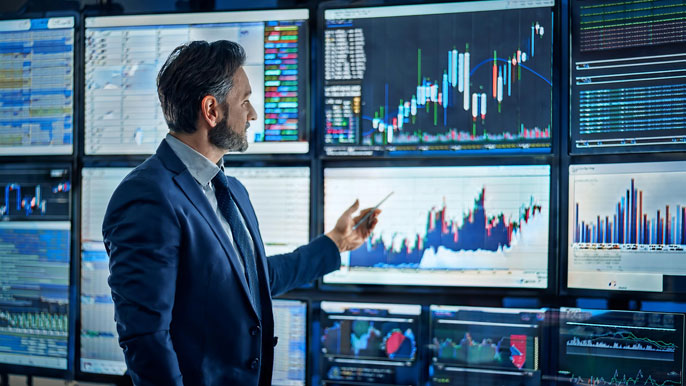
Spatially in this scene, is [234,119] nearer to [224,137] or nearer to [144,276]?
[224,137]

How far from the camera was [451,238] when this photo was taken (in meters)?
2.09

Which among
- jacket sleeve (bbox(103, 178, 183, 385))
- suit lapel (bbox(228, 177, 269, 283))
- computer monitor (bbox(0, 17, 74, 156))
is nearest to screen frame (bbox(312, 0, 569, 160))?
suit lapel (bbox(228, 177, 269, 283))

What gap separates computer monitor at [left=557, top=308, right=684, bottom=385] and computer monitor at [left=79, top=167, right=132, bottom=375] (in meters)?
1.80

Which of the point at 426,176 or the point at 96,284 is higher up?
the point at 426,176

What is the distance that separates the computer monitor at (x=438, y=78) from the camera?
2.03 metres

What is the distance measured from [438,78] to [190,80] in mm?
993

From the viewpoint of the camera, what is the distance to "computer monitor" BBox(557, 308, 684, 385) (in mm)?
1911

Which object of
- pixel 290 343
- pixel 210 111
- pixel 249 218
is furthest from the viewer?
pixel 290 343

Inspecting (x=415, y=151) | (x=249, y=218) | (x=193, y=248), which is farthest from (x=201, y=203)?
(x=415, y=151)

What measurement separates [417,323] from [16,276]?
5.80 feet

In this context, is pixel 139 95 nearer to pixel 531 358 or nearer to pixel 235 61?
pixel 235 61

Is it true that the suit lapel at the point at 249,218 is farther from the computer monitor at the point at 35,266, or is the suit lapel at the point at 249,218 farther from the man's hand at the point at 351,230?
the computer monitor at the point at 35,266

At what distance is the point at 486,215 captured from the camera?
2.06 metres

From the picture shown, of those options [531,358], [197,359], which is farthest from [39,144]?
[531,358]
